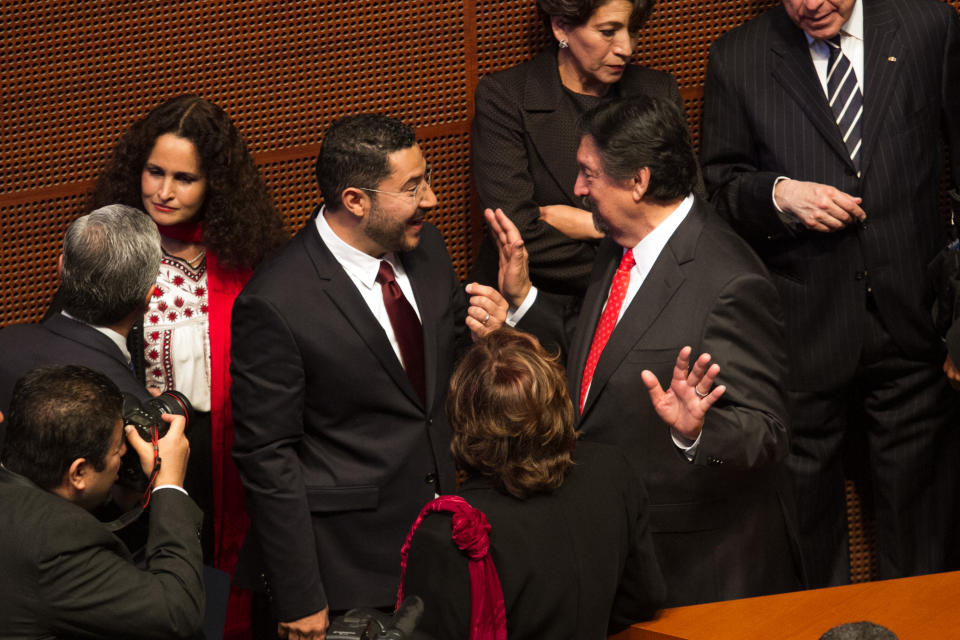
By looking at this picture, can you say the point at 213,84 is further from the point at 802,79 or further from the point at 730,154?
the point at 802,79

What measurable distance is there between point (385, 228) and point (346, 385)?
43cm

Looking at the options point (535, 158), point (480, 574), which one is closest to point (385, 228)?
point (535, 158)

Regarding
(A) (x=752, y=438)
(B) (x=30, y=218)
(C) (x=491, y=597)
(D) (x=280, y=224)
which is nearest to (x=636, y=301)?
(A) (x=752, y=438)

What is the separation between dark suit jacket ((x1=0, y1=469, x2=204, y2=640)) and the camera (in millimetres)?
2391

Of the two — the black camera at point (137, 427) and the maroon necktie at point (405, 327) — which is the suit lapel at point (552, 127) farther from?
the black camera at point (137, 427)

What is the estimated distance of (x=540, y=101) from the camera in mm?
4168

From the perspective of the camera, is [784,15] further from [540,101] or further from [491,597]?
[491,597]

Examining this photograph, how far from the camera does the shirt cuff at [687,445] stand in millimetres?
2916

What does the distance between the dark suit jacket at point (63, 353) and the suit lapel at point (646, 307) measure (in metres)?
1.10

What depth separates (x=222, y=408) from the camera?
12.5 feet

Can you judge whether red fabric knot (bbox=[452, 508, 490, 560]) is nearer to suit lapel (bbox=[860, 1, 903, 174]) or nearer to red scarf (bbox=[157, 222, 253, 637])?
red scarf (bbox=[157, 222, 253, 637])

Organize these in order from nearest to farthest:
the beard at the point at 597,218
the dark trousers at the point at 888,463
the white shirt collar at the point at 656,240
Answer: the white shirt collar at the point at 656,240
the beard at the point at 597,218
the dark trousers at the point at 888,463

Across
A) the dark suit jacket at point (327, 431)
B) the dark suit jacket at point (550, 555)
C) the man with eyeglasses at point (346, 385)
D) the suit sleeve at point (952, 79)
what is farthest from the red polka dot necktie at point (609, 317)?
the suit sleeve at point (952, 79)

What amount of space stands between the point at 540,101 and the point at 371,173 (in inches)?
38.6
